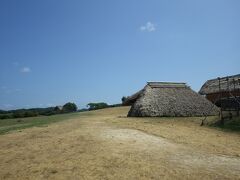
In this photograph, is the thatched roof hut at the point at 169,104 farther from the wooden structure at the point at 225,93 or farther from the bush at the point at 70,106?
the bush at the point at 70,106

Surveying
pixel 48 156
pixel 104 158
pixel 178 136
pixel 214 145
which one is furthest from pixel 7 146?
pixel 214 145

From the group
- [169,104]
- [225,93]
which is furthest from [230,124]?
[225,93]

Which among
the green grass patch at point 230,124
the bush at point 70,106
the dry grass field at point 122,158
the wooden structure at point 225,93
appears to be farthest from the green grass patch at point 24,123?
the bush at point 70,106

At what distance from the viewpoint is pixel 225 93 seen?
27250 mm

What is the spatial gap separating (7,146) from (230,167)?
25.4 ft

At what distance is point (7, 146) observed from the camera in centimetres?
1095

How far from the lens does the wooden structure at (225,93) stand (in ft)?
57.6

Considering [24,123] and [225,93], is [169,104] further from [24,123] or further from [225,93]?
[24,123]

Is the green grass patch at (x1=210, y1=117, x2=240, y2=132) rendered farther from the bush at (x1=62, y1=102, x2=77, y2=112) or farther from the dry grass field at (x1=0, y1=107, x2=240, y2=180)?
the bush at (x1=62, y1=102, x2=77, y2=112)

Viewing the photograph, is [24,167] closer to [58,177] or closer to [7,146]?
[58,177]

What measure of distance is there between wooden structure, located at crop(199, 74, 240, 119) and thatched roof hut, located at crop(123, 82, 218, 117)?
118cm

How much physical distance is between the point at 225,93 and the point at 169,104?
7.86 m

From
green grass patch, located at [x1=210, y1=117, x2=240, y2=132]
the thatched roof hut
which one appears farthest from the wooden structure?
the thatched roof hut

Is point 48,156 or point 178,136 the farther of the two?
point 178,136
